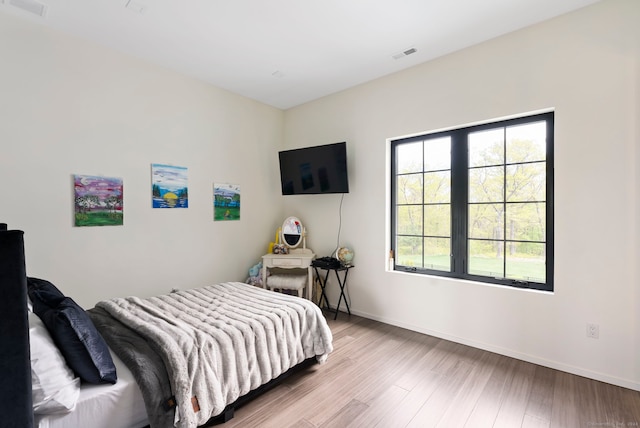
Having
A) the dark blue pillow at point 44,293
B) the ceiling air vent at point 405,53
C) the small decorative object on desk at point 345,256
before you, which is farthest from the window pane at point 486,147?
the dark blue pillow at point 44,293

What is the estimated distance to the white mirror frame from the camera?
418cm

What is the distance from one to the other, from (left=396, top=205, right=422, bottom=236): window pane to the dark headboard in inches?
126

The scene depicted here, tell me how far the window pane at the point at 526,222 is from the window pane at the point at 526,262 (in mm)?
71

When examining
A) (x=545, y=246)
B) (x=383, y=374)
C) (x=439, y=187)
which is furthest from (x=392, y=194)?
(x=383, y=374)

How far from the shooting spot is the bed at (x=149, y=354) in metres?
1.09

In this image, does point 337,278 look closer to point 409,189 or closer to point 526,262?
point 409,189

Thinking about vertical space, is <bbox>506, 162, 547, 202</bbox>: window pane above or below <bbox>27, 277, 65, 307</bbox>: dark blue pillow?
above

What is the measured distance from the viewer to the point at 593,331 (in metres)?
2.32

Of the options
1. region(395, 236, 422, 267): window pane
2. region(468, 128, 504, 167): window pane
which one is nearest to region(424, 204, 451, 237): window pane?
region(395, 236, 422, 267): window pane

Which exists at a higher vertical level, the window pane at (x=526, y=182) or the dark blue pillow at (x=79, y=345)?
the window pane at (x=526, y=182)

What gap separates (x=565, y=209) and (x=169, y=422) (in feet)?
10.2

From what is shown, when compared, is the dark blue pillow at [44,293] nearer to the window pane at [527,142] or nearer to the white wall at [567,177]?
the white wall at [567,177]

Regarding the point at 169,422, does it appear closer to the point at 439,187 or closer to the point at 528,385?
the point at 528,385

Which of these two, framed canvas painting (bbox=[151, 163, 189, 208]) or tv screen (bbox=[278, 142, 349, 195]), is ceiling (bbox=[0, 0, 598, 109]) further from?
framed canvas painting (bbox=[151, 163, 189, 208])
